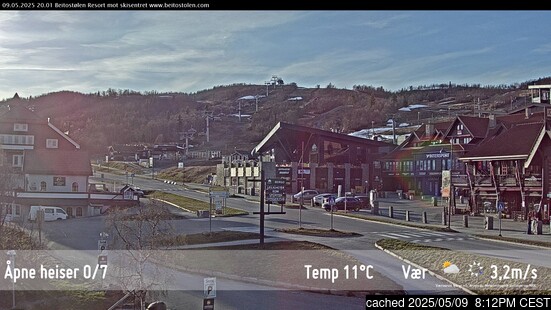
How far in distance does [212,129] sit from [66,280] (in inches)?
73.6

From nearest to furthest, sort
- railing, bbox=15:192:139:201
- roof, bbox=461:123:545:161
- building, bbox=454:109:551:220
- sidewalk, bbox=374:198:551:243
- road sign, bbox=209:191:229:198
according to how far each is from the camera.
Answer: railing, bbox=15:192:139:201, road sign, bbox=209:191:229:198, sidewalk, bbox=374:198:551:243, roof, bbox=461:123:545:161, building, bbox=454:109:551:220

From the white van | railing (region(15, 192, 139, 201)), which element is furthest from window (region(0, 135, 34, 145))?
the white van

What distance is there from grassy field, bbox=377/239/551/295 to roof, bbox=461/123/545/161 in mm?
5999

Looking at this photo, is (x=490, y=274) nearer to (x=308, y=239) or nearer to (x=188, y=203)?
(x=308, y=239)

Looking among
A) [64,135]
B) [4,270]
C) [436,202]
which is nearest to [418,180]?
[436,202]

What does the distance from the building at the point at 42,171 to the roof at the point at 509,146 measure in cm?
665

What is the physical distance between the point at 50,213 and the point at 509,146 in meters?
8.31

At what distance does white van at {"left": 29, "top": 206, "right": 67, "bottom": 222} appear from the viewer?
16.5ft

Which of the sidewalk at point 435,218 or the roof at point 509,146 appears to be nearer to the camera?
the sidewalk at point 435,218

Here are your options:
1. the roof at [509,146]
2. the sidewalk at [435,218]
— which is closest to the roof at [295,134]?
the sidewalk at [435,218]

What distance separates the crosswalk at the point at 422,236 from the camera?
Result: 570 cm

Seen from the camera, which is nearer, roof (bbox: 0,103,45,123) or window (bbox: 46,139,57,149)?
roof (bbox: 0,103,45,123)

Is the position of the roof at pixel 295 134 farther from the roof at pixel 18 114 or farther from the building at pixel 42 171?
the roof at pixel 18 114

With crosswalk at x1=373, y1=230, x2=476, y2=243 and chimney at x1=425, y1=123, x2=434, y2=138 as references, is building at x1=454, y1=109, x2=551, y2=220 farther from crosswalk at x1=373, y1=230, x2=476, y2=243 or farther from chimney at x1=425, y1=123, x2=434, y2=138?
crosswalk at x1=373, y1=230, x2=476, y2=243
